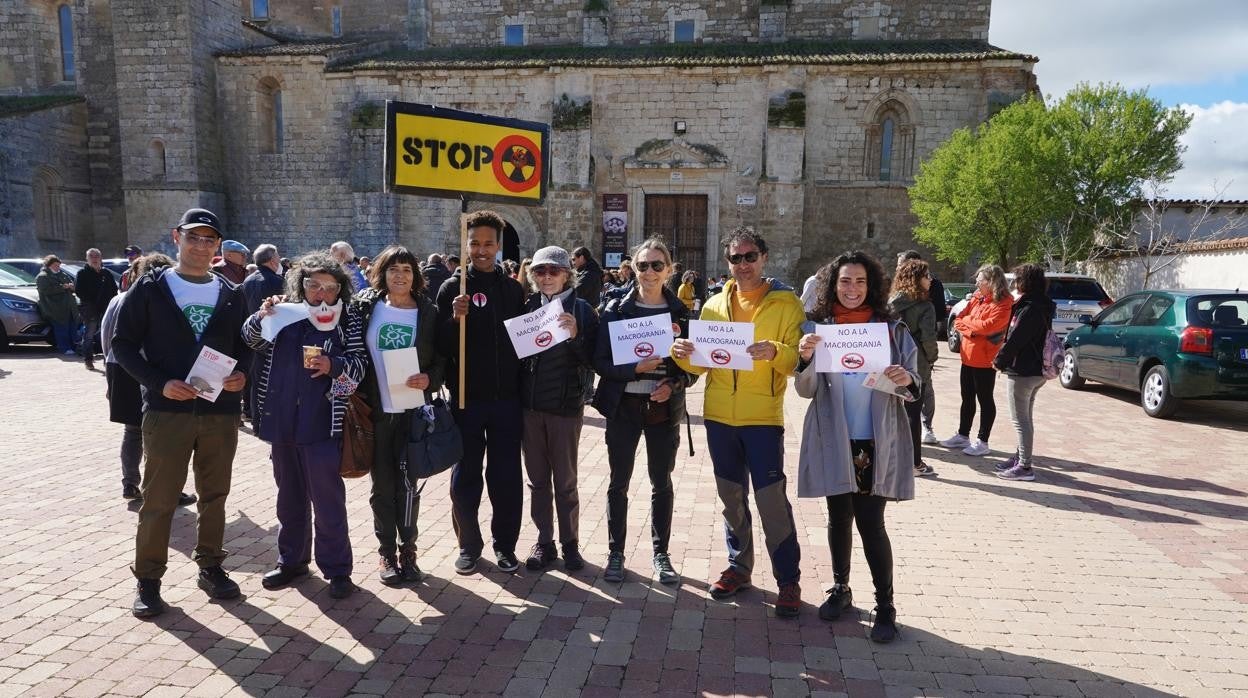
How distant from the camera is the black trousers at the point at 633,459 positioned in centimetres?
410

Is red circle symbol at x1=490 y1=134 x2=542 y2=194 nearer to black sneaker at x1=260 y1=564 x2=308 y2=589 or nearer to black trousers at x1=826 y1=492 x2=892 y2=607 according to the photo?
black sneaker at x1=260 y1=564 x2=308 y2=589

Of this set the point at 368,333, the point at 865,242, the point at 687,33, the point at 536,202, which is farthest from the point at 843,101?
the point at 368,333

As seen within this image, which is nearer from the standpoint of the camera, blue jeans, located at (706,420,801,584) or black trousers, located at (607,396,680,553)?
blue jeans, located at (706,420,801,584)

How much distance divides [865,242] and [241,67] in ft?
71.6

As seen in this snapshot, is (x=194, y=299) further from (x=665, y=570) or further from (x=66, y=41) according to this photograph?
(x=66, y=41)

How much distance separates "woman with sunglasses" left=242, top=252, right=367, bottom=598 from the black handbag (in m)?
0.39

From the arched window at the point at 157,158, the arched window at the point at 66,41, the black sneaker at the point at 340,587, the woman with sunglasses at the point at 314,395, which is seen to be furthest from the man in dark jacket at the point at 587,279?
the arched window at the point at 66,41

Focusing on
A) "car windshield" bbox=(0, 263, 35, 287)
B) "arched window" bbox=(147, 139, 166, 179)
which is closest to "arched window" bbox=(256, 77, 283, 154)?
"arched window" bbox=(147, 139, 166, 179)

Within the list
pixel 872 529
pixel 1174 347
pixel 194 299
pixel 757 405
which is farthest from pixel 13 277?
pixel 1174 347

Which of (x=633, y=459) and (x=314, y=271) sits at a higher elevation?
(x=314, y=271)

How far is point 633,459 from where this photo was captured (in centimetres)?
420

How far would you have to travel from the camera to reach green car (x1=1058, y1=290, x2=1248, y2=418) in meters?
8.55

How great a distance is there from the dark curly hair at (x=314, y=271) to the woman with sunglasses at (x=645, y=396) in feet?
4.87

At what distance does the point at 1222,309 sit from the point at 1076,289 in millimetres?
6363
